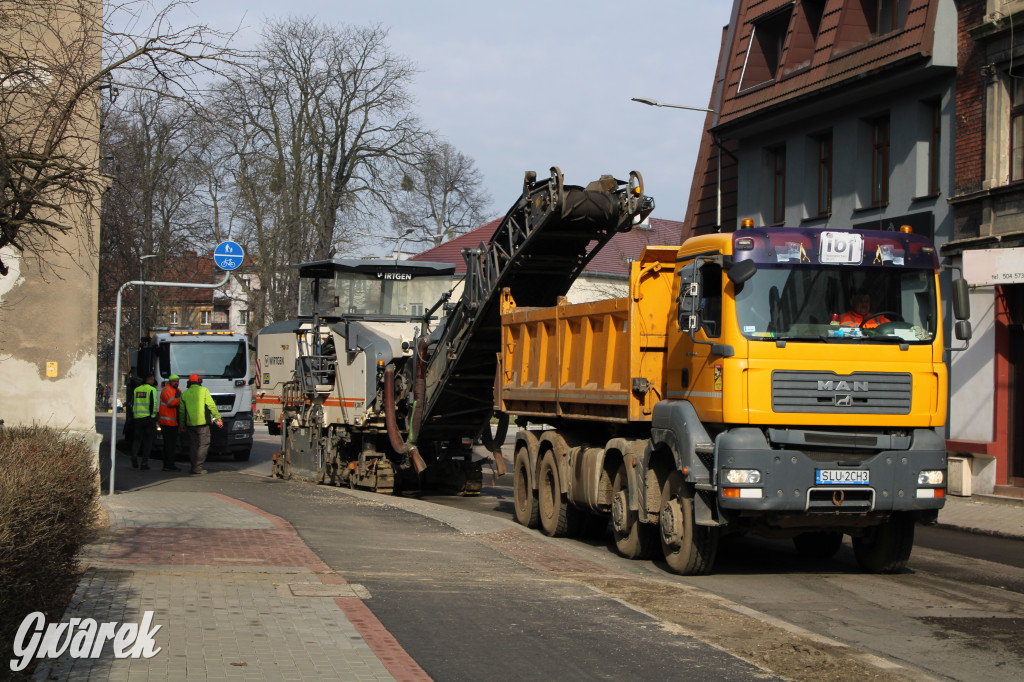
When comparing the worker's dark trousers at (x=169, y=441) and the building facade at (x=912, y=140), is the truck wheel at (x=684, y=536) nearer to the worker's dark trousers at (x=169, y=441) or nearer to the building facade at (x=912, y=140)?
the building facade at (x=912, y=140)

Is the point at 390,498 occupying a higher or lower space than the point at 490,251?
lower

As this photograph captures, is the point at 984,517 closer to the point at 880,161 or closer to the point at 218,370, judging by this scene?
the point at 880,161

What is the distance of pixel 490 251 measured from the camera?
49.6 ft

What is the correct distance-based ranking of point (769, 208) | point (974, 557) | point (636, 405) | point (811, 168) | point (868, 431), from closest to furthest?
point (868, 431) < point (636, 405) < point (974, 557) < point (811, 168) < point (769, 208)

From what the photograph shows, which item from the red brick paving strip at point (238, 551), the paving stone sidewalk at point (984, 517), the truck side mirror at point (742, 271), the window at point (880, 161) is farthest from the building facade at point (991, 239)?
the red brick paving strip at point (238, 551)

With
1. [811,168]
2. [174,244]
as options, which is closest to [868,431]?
[811,168]

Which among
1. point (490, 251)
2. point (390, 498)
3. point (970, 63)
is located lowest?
point (390, 498)

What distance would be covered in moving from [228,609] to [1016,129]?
610 inches

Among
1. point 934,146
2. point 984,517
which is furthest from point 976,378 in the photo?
point 934,146

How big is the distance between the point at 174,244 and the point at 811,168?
95.0ft

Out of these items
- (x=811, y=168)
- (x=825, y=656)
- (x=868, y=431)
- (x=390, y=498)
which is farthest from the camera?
(x=811, y=168)

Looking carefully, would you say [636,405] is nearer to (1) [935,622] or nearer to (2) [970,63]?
(1) [935,622]

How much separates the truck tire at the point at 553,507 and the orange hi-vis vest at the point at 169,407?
11.9 meters

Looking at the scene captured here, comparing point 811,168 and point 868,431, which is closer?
point 868,431
